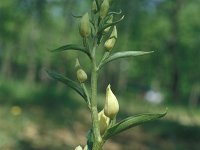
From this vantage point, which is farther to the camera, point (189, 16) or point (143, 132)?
point (189, 16)

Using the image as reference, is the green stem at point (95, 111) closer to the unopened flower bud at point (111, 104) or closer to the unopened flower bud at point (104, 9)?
the unopened flower bud at point (111, 104)

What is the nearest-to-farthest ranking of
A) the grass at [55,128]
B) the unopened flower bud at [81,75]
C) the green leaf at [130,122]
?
the green leaf at [130,122] < the unopened flower bud at [81,75] < the grass at [55,128]

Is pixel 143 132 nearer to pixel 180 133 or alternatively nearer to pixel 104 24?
pixel 180 133

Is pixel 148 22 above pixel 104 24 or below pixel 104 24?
below

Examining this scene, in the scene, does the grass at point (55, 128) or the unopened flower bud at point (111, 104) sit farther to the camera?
the grass at point (55, 128)

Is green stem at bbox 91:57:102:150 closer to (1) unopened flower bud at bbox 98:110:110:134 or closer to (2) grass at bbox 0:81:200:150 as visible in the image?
(1) unopened flower bud at bbox 98:110:110:134

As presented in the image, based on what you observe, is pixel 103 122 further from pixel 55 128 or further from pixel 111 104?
pixel 55 128

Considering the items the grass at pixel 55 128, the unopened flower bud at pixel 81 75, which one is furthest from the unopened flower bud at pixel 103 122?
the grass at pixel 55 128

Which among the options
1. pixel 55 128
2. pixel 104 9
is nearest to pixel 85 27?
pixel 104 9

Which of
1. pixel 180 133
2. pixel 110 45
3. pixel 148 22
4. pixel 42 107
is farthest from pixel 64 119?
pixel 148 22
